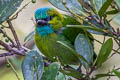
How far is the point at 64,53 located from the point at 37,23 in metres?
0.49

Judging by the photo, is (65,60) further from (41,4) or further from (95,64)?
(41,4)

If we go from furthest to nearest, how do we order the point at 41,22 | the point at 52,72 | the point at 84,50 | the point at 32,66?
the point at 41,22, the point at 84,50, the point at 32,66, the point at 52,72

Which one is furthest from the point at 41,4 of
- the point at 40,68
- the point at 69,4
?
the point at 40,68

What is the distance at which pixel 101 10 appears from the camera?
149 centimetres

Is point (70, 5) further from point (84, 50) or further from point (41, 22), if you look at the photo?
point (41, 22)

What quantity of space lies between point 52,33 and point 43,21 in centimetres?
12

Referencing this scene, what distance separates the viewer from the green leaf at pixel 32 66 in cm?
141

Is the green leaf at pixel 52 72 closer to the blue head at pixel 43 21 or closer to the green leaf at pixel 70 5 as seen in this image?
the green leaf at pixel 70 5

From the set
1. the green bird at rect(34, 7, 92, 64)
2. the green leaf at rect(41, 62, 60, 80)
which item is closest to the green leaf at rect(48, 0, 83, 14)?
the green leaf at rect(41, 62, 60, 80)

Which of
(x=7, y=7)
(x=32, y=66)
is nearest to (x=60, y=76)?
(x=32, y=66)

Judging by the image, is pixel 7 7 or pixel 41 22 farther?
pixel 41 22

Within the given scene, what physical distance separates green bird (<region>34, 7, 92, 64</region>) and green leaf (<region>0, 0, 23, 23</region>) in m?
0.92

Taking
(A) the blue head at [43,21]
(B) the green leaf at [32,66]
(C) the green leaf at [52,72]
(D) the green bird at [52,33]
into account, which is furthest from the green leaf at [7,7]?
(A) the blue head at [43,21]

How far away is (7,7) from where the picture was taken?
4.82ft
